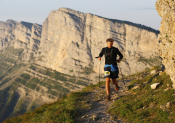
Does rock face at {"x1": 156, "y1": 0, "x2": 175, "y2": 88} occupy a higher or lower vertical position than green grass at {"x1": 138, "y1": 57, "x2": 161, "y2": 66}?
lower

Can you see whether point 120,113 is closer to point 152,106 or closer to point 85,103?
point 152,106

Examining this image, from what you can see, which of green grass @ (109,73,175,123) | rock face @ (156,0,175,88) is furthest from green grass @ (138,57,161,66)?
green grass @ (109,73,175,123)

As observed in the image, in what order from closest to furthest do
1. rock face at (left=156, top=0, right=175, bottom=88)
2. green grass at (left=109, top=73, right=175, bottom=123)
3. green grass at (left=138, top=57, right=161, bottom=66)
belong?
green grass at (left=109, top=73, right=175, bottom=123) → rock face at (left=156, top=0, right=175, bottom=88) → green grass at (left=138, top=57, right=161, bottom=66)

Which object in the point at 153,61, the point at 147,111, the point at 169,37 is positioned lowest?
the point at 147,111

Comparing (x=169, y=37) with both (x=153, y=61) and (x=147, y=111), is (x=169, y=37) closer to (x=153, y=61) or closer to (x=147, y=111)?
(x=147, y=111)

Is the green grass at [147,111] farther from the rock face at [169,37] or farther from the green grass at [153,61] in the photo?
the green grass at [153,61]

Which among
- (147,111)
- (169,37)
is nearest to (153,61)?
(169,37)

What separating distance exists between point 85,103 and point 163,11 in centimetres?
1056

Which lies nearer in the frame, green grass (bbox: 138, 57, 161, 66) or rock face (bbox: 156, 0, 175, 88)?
rock face (bbox: 156, 0, 175, 88)

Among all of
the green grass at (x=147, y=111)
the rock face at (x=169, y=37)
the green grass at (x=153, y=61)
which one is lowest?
the green grass at (x=147, y=111)

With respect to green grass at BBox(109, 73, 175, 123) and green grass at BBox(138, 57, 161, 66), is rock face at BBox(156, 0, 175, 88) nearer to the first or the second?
green grass at BBox(109, 73, 175, 123)

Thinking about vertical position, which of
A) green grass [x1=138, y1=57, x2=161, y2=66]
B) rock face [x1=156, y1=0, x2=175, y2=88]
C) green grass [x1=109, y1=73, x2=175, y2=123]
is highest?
green grass [x1=138, y1=57, x2=161, y2=66]

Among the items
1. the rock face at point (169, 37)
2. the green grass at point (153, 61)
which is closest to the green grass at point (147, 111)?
the rock face at point (169, 37)

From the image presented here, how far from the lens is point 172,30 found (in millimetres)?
10258
